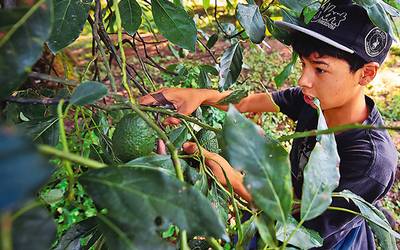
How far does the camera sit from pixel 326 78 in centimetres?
106

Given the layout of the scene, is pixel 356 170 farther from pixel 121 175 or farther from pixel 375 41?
pixel 121 175

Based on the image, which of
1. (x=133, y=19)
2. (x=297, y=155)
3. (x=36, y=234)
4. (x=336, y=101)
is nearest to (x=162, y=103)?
(x=133, y=19)

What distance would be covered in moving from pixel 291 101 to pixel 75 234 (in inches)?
44.4

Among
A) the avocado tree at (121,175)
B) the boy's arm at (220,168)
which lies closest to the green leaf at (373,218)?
the avocado tree at (121,175)

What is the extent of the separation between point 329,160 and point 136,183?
0.80 feet

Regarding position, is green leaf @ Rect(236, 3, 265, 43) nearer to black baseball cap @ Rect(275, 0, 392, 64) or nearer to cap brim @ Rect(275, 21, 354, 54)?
cap brim @ Rect(275, 21, 354, 54)

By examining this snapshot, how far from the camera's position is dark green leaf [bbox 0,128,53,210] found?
6.7 inches

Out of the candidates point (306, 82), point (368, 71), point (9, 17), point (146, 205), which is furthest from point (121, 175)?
point (368, 71)

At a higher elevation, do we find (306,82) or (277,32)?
(277,32)

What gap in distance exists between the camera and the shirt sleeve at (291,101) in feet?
4.85

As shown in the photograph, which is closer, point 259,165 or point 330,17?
point 259,165

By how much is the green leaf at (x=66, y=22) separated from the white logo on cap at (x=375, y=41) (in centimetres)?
77

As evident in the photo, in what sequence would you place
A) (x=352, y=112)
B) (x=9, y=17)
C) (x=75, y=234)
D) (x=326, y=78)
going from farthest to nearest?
(x=352, y=112) < (x=326, y=78) < (x=75, y=234) < (x=9, y=17)

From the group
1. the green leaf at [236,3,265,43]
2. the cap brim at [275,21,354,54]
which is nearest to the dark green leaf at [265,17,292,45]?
the cap brim at [275,21,354,54]
